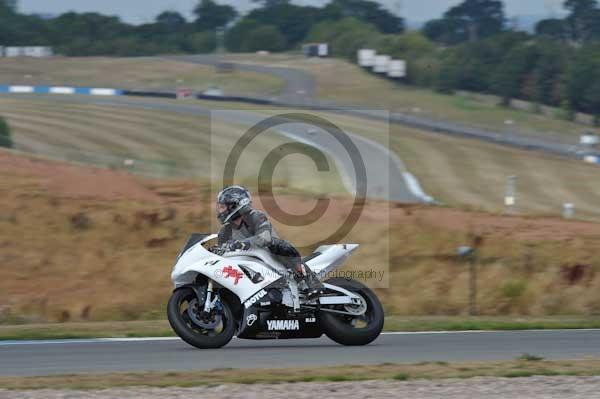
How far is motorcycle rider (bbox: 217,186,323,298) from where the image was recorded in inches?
450

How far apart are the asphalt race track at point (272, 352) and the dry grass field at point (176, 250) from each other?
20.4ft

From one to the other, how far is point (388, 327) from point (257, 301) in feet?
10.4

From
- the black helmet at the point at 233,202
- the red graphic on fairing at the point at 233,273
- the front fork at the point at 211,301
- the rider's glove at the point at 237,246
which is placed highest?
the black helmet at the point at 233,202

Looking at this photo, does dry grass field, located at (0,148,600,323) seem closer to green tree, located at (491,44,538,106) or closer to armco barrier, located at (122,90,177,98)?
armco barrier, located at (122,90,177,98)

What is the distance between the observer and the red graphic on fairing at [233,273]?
11.4 m

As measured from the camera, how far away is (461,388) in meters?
9.17

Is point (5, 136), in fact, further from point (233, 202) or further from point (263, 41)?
point (263, 41)

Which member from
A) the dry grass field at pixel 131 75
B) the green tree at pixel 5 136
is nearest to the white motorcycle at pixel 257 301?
the green tree at pixel 5 136

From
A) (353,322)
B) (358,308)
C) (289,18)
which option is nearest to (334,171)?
(353,322)

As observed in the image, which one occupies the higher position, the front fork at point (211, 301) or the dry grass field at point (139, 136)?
the front fork at point (211, 301)

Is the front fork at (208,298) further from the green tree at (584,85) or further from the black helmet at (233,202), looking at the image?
the green tree at (584,85)

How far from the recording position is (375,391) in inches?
356

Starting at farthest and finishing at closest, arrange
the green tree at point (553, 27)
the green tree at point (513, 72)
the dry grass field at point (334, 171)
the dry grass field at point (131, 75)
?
the green tree at point (553, 27) → the green tree at point (513, 72) → the dry grass field at point (131, 75) → the dry grass field at point (334, 171)

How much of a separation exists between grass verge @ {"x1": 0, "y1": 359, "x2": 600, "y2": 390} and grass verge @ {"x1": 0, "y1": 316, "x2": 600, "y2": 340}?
10.8 feet
